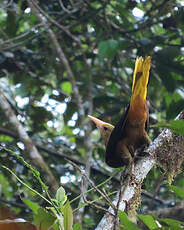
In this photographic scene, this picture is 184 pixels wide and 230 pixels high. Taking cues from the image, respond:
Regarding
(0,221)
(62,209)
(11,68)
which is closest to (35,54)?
(11,68)

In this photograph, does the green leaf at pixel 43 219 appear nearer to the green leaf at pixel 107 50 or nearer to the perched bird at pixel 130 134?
the perched bird at pixel 130 134

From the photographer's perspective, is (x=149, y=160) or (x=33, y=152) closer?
(x=149, y=160)

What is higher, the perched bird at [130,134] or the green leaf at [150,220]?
the green leaf at [150,220]

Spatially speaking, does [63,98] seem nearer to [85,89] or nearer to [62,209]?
[85,89]

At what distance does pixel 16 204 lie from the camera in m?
3.78

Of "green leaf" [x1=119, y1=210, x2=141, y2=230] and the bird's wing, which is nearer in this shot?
"green leaf" [x1=119, y1=210, x2=141, y2=230]

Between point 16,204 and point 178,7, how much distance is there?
93.9 inches

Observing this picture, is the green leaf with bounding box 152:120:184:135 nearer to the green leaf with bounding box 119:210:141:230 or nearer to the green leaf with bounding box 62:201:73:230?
the green leaf with bounding box 119:210:141:230

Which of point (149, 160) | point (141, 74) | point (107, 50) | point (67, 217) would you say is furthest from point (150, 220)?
point (107, 50)

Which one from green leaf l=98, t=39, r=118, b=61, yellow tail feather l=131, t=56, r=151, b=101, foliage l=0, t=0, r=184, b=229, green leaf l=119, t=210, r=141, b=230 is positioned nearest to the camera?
green leaf l=119, t=210, r=141, b=230

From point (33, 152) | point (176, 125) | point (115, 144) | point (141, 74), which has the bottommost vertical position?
point (115, 144)

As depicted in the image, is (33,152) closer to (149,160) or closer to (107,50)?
(107,50)

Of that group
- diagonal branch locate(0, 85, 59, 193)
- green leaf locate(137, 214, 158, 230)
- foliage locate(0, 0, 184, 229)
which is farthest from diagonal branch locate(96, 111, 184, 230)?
foliage locate(0, 0, 184, 229)

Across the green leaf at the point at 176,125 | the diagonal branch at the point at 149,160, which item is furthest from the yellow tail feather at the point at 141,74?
the green leaf at the point at 176,125
